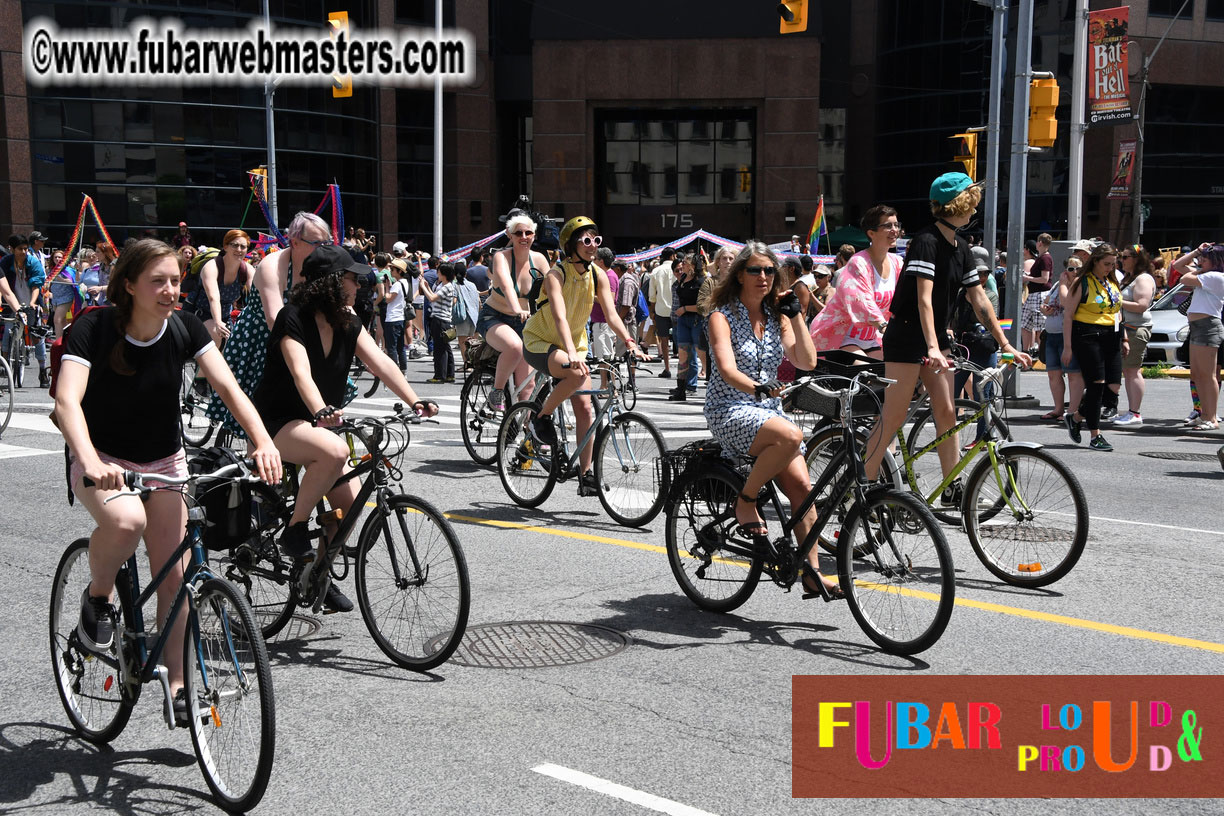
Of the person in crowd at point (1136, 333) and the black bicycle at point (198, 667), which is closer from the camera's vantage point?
the black bicycle at point (198, 667)

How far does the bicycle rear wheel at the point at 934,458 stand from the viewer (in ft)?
24.4

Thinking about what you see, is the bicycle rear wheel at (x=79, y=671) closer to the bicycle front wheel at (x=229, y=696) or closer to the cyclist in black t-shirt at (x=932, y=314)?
the bicycle front wheel at (x=229, y=696)

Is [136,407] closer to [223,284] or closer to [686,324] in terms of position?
[223,284]

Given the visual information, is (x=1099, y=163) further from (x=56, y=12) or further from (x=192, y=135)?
(x=56, y=12)

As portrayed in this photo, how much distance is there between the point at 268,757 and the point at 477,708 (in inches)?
48.6

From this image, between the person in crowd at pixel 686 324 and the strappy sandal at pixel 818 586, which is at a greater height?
the person in crowd at pixel 686 324

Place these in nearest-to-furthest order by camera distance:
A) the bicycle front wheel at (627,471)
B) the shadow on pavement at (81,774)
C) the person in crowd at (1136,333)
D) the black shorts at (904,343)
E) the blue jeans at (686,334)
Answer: the shadow on pavement at (81,774) → the black shorts at (904,343) → the bicycle front wheel at (627,471) → the person in crowd at (1136,333) → the blue jeans at (686,334)

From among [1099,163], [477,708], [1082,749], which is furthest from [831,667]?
[1099,163]

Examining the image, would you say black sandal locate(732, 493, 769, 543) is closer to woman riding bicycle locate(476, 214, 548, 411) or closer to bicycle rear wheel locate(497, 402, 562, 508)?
bicycle rear wheel locate(497, 402, 562, 508)

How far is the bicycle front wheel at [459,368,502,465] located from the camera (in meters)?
11.0

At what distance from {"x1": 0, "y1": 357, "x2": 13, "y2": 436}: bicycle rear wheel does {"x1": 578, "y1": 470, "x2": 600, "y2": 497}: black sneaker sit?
6952mm

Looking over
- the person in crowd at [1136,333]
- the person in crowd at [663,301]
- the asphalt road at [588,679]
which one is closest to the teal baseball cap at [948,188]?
the asphalt road at [588,679]

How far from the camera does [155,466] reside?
14.9 ft

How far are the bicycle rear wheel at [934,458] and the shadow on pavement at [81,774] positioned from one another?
15.0ft
